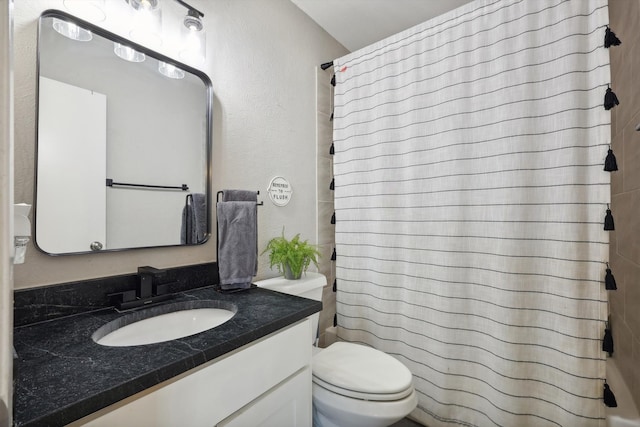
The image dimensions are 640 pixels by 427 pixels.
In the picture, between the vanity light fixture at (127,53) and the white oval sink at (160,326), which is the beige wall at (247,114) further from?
the white oval sink at (160,326)

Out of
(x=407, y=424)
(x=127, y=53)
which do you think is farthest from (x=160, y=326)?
(x=407, y=424)

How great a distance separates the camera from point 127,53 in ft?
3.72

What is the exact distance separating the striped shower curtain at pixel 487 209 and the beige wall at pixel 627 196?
149 mm

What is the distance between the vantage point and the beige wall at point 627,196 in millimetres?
1181

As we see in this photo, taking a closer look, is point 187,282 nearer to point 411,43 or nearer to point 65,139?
point 65,139

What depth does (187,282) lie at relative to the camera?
4.17 feet

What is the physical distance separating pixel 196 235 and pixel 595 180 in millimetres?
1664

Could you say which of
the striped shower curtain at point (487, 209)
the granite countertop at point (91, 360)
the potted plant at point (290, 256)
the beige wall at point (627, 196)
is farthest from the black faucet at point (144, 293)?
the beige wall at point (627, 196)

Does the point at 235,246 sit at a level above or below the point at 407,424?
above

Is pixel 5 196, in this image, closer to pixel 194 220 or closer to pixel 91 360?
pixel 91 360

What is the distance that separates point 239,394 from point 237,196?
81 cm

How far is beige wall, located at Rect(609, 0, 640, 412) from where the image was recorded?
1181 millimetres

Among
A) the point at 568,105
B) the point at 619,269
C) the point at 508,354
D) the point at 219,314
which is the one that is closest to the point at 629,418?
the point at 508,354

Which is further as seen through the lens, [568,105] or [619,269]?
[619,269]
